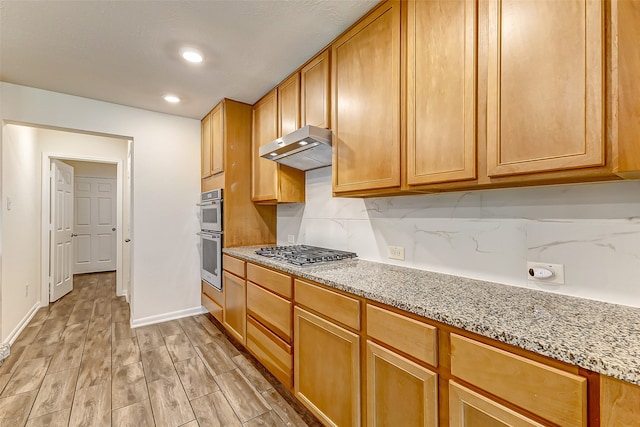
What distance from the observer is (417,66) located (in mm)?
1371

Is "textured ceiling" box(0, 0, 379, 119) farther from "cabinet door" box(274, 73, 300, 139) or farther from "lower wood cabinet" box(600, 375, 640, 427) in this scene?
"lower wood cabinet" box(600, 375, 640, 427)

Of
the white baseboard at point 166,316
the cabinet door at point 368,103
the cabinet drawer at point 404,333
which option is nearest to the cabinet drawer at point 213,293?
the white baseboard at point 166,316

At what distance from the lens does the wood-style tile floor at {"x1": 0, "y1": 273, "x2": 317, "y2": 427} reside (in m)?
1.70

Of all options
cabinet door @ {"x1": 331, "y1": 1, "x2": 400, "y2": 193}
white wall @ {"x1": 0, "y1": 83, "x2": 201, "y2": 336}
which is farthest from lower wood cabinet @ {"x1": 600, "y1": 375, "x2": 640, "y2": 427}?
white wall @ {"x1": 0, "y1": 83, "x2": 201, "y2": 336}

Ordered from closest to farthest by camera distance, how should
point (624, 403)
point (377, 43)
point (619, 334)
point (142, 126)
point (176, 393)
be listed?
point (624, 403)
point (619, 334)
point (377, 43)
point (176, 393)
point (142, 126)

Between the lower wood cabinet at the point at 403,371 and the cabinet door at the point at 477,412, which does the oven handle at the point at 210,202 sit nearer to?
the lower wood cabinet at the point at 403,371

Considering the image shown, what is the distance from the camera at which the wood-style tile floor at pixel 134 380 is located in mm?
1702

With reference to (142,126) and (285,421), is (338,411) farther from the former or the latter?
(142,126)

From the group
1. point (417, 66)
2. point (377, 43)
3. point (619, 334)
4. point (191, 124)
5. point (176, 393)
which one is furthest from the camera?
point (191, 124)

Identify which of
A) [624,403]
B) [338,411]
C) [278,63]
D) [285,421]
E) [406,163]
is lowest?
[285,421]

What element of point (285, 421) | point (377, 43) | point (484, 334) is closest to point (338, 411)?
point (285, 421)

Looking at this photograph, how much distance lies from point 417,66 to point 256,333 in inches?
81.9

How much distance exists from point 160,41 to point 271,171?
1236 millimetres

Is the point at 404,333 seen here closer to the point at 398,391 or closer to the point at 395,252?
the point at 398,391
